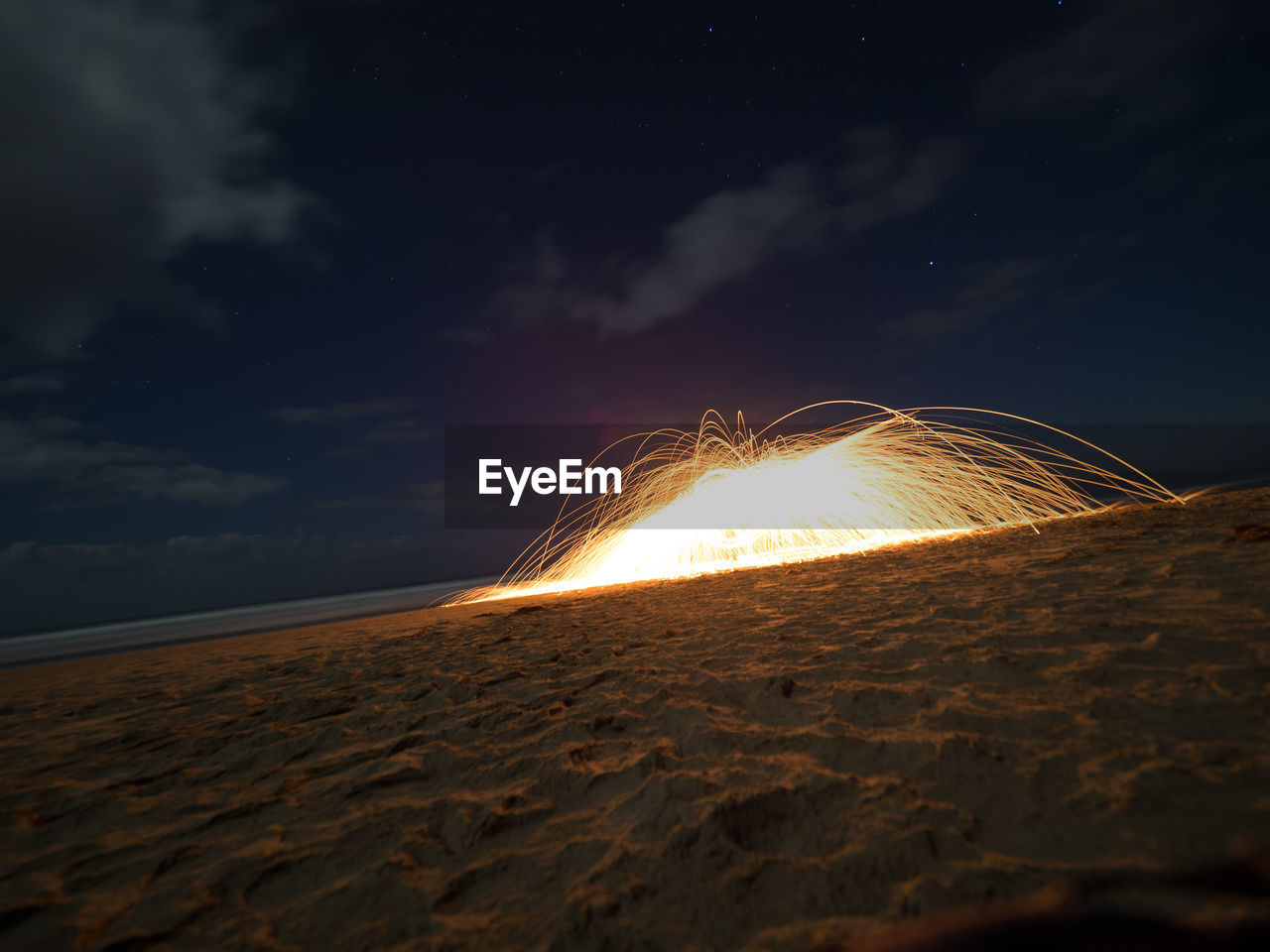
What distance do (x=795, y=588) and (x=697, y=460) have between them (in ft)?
20.0

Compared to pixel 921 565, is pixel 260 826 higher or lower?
lower

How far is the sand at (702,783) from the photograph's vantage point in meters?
1.51

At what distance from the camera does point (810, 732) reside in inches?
93.2

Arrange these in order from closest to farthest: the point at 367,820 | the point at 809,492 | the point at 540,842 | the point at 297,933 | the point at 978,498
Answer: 1. the point at 297,933
2. the point at 540,842
3. the point at 367,820
4. the point at 978,498
5. the point at 809,492

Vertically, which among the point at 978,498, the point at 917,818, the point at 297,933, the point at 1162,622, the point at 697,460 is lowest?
the point at 297,933

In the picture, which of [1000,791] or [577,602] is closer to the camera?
[1000,791]

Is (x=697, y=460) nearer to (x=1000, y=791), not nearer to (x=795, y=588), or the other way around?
(x=795, y=588)

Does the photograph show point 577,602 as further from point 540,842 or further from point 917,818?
point 917,818

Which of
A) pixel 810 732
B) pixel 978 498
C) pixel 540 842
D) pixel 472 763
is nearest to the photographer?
pixel 540 842

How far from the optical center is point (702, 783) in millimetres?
2121

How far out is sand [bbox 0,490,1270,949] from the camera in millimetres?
1510

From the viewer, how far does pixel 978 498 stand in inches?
362

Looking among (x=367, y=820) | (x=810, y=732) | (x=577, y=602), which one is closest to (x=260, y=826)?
(x=367, y=820)

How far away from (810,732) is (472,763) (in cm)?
166
